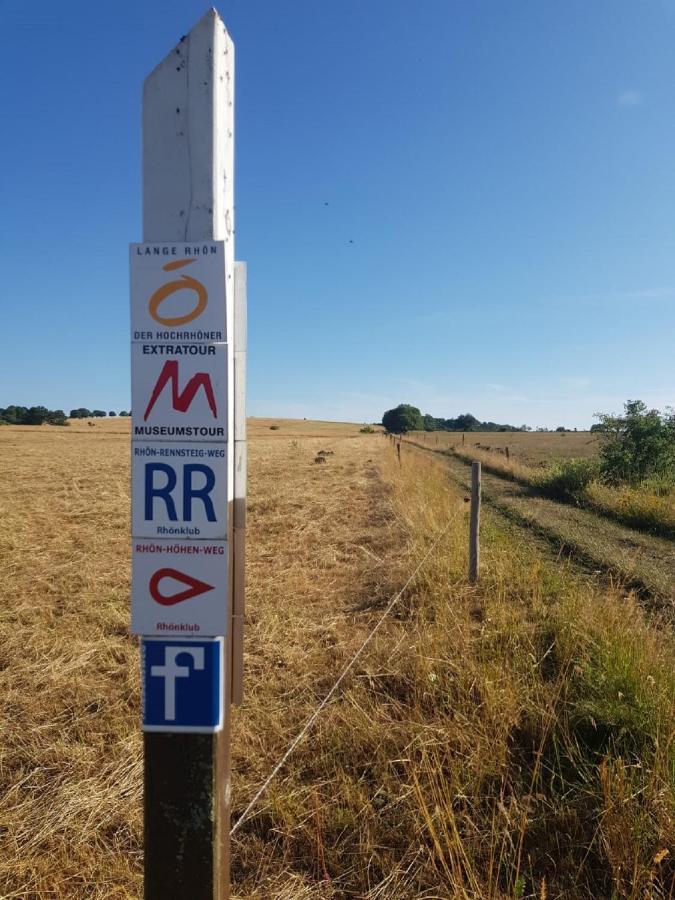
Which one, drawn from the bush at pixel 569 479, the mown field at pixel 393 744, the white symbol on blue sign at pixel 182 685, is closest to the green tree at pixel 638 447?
the bush at pixel 569 479

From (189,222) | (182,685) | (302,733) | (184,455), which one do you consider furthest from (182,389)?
(302,733)

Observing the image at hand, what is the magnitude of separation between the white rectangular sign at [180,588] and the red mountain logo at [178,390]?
427mm

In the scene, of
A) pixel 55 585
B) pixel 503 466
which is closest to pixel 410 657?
pixel 55 585

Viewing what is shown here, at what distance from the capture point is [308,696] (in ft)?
12.7

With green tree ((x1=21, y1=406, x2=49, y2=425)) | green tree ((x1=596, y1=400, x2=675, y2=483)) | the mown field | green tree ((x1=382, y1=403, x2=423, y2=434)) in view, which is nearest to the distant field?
green tree ((x1=596, y1=400, x2=675, y2=483))

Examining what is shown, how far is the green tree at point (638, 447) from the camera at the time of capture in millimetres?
15805

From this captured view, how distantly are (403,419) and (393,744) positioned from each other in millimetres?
113314

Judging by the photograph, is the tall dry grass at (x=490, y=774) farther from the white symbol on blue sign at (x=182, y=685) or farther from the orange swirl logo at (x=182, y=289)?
the orange swirl logo at (x=182, y=289)

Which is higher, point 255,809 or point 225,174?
point 225,174

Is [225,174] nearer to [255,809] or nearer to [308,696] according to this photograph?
[255,809]

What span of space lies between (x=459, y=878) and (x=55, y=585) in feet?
18.8

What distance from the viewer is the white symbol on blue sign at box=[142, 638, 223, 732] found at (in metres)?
1.68

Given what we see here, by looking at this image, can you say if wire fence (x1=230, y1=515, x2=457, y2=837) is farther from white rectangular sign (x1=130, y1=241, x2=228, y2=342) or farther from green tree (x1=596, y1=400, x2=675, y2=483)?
green tree (x1=596, y1=400, x2=675, y2=483)

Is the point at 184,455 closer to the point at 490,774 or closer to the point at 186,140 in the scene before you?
the point at 186,140
